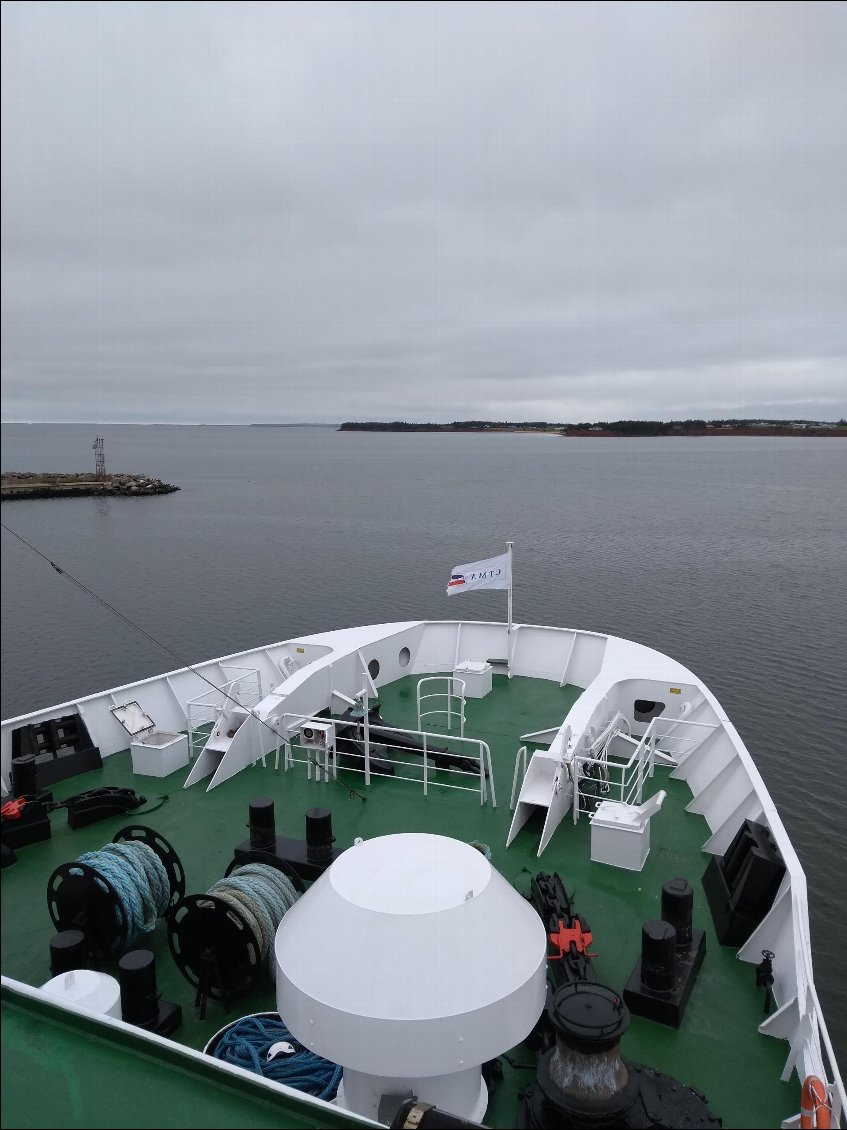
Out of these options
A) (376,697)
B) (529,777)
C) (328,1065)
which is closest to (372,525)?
(376,697)

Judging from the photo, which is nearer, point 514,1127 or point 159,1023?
point 514,1127

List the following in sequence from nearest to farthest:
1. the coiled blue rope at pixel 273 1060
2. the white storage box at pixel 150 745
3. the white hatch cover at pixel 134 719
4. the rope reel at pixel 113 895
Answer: the coiled blue rope at pixel 273 1060 → the rope reel at pixel 113 895 → the white storage box at pixel 150 745 → the white hatch cover at pixel 134 719

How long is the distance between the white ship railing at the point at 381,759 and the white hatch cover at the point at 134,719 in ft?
5.58

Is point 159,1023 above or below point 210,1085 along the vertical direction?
below

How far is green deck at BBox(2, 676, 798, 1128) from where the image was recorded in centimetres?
271

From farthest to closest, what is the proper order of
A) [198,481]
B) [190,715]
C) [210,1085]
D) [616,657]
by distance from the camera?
[198,481]
[616,657]
[190,715]
[210,1085]

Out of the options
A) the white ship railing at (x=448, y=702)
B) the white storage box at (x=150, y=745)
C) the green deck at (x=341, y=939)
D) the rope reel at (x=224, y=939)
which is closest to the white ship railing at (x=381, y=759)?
the green deck at (x=341, y=939)

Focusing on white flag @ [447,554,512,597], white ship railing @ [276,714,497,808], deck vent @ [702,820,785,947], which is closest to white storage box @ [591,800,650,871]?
deck vent @ [702,820,785,947]

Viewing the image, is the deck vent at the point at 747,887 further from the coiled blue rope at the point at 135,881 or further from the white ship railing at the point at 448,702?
the coiled blue rope at the point at 135,881

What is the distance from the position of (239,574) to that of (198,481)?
210 ft

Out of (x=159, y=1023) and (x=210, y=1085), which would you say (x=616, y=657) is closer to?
(x=159, y=1023)

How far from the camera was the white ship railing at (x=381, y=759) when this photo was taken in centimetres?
883

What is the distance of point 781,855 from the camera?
254 inches

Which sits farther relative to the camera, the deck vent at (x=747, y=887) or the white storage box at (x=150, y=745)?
the white storage box at (x=150, y=745)
